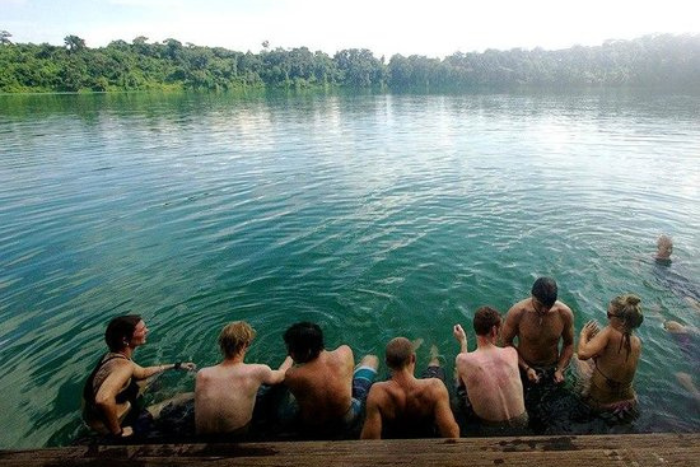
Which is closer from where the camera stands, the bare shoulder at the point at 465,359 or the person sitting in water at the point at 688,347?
the bare shoulder at the point at 465,359

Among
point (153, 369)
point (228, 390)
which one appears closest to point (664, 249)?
point (228, 390)

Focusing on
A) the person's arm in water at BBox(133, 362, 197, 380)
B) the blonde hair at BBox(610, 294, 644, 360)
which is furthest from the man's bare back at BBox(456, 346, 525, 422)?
the person's arm in water at BBox(133, 362, 197, 380)

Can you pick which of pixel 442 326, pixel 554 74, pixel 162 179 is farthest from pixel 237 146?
pixel 554 74

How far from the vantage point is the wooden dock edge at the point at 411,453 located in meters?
3.38

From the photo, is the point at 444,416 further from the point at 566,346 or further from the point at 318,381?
the point at 566,346

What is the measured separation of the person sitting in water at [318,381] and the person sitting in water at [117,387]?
202 centimetres

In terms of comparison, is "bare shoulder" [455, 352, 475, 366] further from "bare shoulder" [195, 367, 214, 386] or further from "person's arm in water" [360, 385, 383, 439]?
"bare shoulder" [195, 367, 214, 386]

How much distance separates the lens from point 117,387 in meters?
5.01

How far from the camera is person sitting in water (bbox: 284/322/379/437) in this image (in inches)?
189

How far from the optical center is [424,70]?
15562 centimetres

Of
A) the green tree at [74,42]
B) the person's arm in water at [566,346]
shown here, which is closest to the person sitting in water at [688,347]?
the person's arm in water at [566,346]

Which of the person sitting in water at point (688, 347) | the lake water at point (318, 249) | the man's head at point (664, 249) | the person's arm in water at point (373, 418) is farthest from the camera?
the man's head at point (664, 249)

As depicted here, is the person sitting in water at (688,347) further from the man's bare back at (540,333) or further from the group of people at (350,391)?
the man's bare back at (540,333)

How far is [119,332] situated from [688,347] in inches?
353
